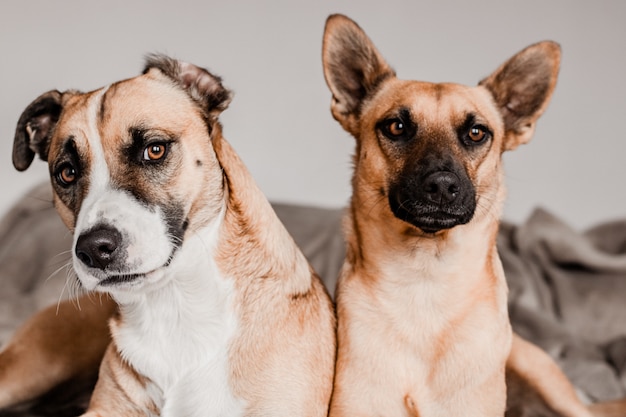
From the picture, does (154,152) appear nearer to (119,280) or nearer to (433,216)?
(119,280)

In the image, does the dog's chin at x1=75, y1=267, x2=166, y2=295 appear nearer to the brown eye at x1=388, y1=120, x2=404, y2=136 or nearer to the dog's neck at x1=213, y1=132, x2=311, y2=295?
the dog's neck at x1=213, y1=132, x2=311, y2=295

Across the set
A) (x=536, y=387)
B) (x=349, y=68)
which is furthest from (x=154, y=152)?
(x=536, y=387)

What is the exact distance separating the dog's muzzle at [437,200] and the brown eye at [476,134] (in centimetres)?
24

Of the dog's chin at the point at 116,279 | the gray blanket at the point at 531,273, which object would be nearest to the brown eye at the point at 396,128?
the dog's chin at the point at 116,279

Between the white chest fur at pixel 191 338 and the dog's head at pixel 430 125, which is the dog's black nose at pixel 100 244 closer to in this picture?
the white chest fur at pixel 191 338

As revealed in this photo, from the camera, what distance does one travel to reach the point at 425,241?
250 cm

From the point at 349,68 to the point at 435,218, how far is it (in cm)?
75

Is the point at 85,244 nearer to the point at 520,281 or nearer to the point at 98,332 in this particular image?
the point at 98,332

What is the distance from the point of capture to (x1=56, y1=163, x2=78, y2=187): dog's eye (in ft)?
7.30

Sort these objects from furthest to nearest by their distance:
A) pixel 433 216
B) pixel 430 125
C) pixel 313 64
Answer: pixel 313 64, pixel 430 125, pixel 433 216

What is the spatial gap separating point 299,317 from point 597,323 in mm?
2127

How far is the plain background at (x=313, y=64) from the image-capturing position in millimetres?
4469

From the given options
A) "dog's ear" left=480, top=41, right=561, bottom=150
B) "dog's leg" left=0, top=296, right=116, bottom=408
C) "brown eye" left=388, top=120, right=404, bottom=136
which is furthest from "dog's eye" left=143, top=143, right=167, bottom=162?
"dog's ear" left=480, top=41, right=561, bottom=150

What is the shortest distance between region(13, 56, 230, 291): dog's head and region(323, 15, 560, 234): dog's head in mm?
523
